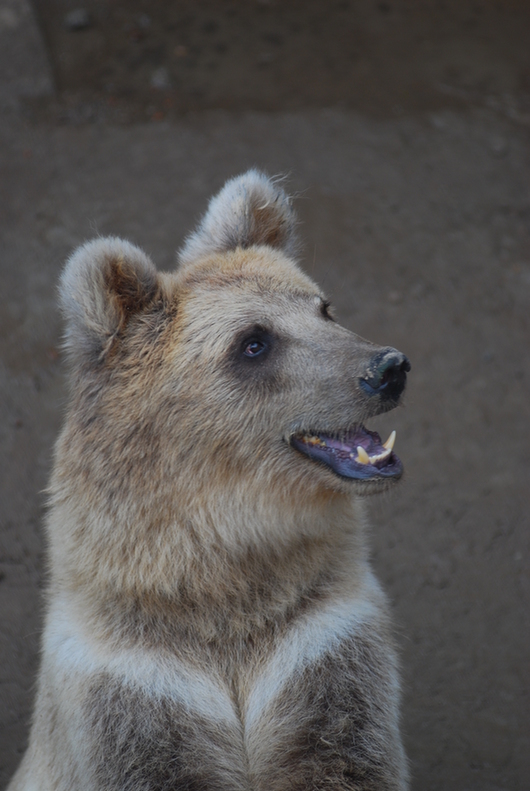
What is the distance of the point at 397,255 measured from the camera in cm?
752

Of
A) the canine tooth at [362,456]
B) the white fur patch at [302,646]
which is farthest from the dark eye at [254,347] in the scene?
the white fur patch at [302,646]

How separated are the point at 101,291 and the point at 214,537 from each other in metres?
1.05

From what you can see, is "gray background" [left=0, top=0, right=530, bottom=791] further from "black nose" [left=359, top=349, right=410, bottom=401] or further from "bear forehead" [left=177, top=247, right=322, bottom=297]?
"black nose" [left=359, top=349, right=410, bottom=401]

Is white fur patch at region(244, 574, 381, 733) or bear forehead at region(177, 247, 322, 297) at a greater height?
bear forehead at region(177, 247, 322, 297)

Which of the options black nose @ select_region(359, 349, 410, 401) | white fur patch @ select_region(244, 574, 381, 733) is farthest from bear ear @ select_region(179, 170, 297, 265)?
white fur patch @ select_region(244, 574, 381, 733)

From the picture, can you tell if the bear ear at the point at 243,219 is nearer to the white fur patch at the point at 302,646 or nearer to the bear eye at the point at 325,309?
the bear eye at the point at 325,309

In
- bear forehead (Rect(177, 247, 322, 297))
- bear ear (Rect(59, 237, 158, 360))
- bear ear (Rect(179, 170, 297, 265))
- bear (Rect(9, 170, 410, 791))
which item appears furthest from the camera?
bear ear (Rect(179, 170, 297, 265))

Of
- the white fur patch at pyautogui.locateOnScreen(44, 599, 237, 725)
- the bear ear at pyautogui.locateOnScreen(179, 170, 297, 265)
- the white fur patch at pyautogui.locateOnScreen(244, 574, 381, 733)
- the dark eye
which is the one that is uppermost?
the bear ear at pyautogui.locateOnScreen(179, 170, 297, 265)

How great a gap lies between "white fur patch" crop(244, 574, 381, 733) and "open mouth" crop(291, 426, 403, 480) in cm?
56

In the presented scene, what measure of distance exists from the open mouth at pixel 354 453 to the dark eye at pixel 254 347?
1.21 feet

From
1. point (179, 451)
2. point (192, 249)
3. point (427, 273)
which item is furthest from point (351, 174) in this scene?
point (179, 451)

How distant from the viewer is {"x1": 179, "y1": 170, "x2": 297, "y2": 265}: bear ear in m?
3.91

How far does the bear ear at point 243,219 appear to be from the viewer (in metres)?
3.91

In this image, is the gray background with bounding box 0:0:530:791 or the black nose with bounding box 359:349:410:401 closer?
the black nose with bounding box 359:349:410:401
